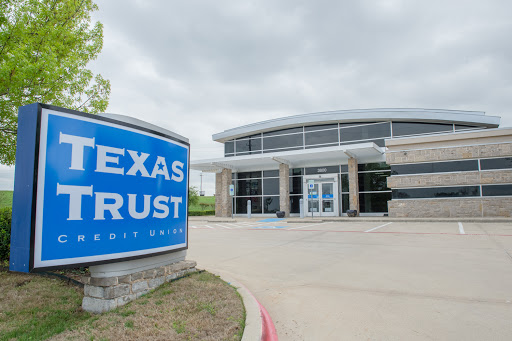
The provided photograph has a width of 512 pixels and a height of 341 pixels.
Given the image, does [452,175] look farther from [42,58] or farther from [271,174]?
[42,58]

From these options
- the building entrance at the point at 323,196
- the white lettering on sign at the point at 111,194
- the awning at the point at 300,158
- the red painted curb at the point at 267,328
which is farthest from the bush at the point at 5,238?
the building entrance at the point at 323,196

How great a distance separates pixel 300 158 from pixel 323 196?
3498 millimetres

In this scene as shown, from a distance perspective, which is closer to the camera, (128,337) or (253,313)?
(128,337)

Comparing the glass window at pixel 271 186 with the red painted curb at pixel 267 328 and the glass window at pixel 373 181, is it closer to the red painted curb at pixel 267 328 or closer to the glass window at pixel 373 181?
the glass window at pixel 373 181

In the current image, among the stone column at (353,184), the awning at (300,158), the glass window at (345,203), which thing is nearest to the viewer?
the awning at (300,158)

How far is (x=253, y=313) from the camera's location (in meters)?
3.87

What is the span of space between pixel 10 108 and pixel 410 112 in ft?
78.3

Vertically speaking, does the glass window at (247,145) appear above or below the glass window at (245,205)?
above

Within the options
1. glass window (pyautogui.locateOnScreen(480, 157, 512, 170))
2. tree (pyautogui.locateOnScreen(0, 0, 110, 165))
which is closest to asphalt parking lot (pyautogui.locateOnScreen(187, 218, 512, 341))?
tree (pyautogui.locateOnScreen(0, 0, 110, 165))

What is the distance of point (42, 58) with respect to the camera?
21.6ft

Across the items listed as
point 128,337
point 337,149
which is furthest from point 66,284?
point 337,149

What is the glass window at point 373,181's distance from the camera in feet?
76.5

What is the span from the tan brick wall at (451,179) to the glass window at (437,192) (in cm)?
29

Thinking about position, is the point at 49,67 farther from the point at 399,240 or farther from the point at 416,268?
the point at 399,240
